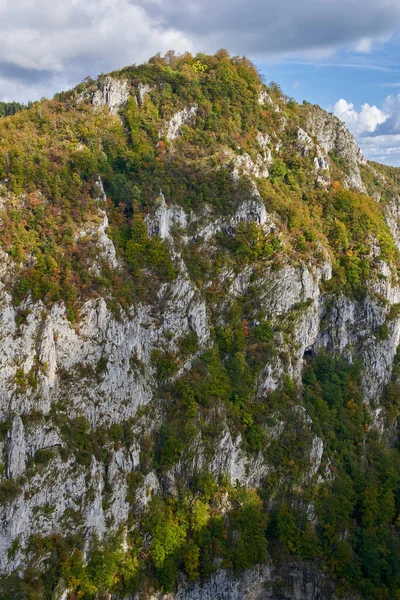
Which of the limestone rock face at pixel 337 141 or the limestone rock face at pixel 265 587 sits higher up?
the limestone rock face at pixel 337 141

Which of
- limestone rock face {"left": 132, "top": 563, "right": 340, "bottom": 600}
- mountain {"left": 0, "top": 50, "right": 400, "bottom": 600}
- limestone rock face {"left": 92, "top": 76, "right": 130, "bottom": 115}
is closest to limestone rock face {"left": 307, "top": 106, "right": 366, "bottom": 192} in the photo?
mountain {"left": 0, "top": 50, "right": 400, "bottom": 600}

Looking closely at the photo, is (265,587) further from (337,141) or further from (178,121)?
(337,141)

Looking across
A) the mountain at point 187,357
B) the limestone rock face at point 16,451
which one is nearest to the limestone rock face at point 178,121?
the mountain at point 187,357

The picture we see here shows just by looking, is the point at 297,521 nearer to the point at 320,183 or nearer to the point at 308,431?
the point at 308,431

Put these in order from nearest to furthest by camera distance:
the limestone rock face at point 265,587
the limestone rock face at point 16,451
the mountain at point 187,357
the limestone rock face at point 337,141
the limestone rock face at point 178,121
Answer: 1. the limestone rock face at point 16,451
2. the mountain at point 187,357
3. the limestone rock face at point 265,587
4. the limestone rock face at point 178,121
5. the limestone rock face at point 337,141

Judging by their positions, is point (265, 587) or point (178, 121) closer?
point (265, 587)

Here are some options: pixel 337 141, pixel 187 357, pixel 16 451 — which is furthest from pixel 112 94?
pixel 16 451

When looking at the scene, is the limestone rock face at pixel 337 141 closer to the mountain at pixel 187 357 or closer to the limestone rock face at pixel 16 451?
the mountain at pixel 187 357

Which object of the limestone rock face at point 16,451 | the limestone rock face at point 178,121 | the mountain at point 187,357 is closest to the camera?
the limestone rock face at point 16,451

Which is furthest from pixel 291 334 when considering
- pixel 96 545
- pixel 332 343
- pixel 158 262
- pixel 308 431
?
pixel 96 545
